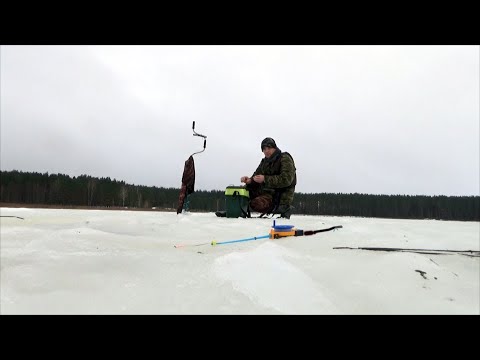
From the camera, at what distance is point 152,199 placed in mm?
41062

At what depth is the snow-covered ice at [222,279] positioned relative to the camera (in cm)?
148

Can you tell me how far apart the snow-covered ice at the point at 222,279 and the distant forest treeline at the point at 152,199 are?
34.6m

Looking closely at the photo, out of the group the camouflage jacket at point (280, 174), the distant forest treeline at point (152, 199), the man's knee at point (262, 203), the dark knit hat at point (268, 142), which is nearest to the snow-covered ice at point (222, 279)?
the camouflage jacket at point (280, 174)

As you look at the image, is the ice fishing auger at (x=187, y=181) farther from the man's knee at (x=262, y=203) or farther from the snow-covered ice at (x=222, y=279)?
the snow-covered ice at (x=222, y=279)

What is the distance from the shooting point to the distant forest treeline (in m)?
37.7

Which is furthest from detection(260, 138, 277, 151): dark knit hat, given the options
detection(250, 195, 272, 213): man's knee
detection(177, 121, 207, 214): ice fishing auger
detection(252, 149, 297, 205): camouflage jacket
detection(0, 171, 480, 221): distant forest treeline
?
detection(0, 171, 480, 221): distant forest treeline

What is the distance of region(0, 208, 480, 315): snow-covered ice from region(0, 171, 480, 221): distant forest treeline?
34560 millimetres

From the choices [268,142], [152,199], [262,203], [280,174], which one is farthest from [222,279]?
[152,199]

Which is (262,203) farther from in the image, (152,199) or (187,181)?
(152,199)

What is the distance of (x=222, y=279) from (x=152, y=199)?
135 feet
